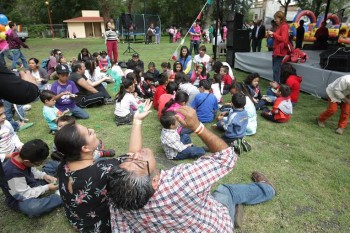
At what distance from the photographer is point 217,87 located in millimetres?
5582

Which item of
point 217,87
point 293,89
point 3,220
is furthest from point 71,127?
point 293,89

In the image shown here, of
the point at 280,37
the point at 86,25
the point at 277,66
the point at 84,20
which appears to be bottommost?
the point at 277,66

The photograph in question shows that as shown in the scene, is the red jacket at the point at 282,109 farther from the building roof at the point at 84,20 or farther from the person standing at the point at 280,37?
the building roof at the point at 84,20

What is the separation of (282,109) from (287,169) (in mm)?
1717

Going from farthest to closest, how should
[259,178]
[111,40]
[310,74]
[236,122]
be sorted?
[111,40] < [310,74] < [236,122] < [259,178]

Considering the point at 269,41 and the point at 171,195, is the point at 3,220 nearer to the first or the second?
the point at 171,195

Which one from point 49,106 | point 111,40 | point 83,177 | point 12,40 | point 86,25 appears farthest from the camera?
point 86,25

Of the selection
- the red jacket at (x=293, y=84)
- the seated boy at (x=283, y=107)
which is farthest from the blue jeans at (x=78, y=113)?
the red jacket at (x=293, y=84)

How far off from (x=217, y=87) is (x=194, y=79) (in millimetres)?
1246

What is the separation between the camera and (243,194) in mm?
2566

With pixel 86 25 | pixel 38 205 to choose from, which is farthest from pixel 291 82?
pixel 86 25

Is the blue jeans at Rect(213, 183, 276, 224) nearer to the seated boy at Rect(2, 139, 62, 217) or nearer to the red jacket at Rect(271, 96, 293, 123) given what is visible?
the seated boy at Rect(2, 139, 62, 217)

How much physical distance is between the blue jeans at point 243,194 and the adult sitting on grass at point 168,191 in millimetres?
567

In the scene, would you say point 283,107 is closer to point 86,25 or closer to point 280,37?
point 280,37
